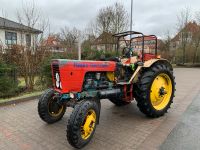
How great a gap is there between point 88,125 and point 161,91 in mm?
2293

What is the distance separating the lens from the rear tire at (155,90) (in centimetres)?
453

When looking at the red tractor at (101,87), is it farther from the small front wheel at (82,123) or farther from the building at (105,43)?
the building at (105,43)

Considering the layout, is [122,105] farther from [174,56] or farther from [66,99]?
[174,56]

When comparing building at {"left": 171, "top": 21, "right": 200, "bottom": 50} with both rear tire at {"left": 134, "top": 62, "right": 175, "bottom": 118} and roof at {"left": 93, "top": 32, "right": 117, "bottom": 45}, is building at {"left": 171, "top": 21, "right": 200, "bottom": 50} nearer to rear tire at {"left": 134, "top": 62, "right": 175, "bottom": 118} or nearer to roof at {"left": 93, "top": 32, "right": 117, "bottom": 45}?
roof at {"left": 93, "top": 32, "right": 117, "bottom": 45}

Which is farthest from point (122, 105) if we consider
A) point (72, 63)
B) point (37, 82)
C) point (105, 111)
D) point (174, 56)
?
point (174, 56)

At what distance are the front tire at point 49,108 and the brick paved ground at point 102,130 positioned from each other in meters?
0.14

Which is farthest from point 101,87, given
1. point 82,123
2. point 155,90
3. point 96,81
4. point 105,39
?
point 105,39

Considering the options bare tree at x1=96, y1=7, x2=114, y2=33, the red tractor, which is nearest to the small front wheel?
the red tractor

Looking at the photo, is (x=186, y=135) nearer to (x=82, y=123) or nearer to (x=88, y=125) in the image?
(x=88, y=125)

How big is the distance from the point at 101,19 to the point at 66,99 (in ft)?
66.5

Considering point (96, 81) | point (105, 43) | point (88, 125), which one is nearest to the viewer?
point (88, 125)

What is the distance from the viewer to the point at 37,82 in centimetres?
820

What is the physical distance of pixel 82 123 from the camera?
330cm

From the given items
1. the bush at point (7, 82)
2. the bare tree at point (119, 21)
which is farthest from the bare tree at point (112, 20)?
the bush at point (7, 82)
